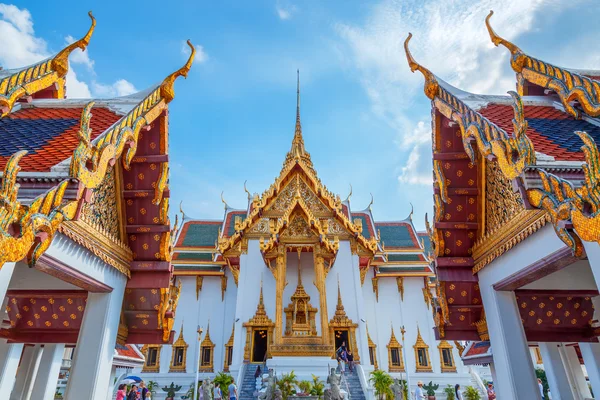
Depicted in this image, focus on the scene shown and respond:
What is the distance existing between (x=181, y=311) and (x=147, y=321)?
36.1 ft

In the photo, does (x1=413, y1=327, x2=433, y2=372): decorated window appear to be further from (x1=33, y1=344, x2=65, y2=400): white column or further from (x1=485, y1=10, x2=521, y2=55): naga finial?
(x1=485, y1=10, x2=521, y2=55): naga finial

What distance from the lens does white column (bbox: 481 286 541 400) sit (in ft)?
10.7

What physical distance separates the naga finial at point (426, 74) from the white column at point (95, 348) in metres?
3.70

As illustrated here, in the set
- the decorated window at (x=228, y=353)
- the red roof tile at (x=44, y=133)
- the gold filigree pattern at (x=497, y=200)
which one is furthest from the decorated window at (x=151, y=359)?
the gold filigree pattern at (x=497, y=200)

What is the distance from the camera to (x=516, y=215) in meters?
3.21

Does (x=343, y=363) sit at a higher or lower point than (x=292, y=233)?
lower

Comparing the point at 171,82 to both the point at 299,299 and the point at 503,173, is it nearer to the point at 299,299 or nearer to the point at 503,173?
the point at 503,173

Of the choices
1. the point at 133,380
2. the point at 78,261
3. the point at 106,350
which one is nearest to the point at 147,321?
the point at 106,350

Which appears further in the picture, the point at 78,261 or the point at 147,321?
the point at 147,321

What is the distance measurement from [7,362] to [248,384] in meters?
6.76

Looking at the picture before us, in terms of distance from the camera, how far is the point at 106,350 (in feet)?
11.8

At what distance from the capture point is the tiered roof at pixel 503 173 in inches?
95.1

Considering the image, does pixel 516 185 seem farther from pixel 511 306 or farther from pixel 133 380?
pixel 133 380

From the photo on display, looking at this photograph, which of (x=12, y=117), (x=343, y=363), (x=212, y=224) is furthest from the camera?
(x=212, y=224)
